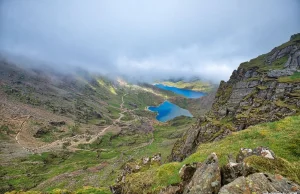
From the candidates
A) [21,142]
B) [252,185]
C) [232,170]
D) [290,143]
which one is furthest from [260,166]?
[21,142]

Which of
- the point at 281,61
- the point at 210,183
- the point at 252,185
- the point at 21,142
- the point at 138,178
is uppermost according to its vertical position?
the point at 281,61

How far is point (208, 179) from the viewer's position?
1686 centimetres

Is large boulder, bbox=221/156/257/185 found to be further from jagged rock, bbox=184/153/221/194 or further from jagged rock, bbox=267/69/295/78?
jagged rock, bbox=267/69/295/78

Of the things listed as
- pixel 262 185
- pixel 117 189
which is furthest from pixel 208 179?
pixel 117 189

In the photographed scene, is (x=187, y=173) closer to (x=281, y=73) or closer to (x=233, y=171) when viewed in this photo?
(x=233, y=171)

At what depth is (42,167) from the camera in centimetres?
16162

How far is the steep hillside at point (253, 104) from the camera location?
76750mm

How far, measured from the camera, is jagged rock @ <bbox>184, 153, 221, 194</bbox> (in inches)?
637

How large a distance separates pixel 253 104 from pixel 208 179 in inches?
3828

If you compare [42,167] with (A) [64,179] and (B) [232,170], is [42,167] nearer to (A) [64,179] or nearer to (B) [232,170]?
(A) [64,179]

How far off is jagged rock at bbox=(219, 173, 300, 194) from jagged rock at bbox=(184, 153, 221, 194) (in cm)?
292

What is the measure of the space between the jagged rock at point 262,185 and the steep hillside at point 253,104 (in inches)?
2171

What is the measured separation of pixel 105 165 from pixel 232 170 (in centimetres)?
16074

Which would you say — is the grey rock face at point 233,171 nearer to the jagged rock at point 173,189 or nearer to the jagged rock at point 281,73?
the jagged rock at point 173,189
